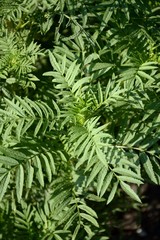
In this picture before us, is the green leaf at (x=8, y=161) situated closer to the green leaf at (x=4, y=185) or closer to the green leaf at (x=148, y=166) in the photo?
the green leaf at (x=4, y=185)

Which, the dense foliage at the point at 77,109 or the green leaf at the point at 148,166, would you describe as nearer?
the dense foliage at the point at 77,109

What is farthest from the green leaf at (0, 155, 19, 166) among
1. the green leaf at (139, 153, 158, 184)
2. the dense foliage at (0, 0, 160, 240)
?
the green leaf at (139, 153, 158, 184)

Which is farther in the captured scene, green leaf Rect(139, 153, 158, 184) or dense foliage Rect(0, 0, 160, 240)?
green leaf Rect(139, 153, 158, 184)

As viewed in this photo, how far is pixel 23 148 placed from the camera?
1811 millimetres

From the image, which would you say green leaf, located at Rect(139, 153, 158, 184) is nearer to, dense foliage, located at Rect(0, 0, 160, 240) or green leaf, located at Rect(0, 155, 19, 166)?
dense foliage, located at Rect(0, 0, 160, 240)

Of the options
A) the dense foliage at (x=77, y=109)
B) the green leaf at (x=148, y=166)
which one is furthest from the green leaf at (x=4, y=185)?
the green leaf at (x=148, y=166)

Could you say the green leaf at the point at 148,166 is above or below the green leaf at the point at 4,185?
below

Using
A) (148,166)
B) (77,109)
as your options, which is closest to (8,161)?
(77,109)

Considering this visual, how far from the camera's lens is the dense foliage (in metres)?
1.75

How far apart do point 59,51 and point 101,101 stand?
432 millimetres

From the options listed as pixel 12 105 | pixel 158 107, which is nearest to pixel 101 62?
pixel 158 107

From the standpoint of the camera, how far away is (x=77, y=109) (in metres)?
1.81

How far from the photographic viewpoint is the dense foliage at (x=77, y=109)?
175cm

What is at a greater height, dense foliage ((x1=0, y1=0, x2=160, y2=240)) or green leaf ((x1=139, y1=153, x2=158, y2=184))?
dense foliage ((x1=0, y1=0, x2=160, y2=240))
